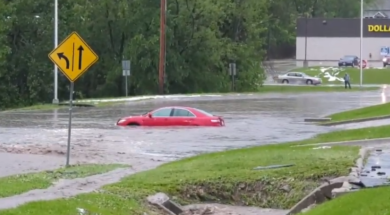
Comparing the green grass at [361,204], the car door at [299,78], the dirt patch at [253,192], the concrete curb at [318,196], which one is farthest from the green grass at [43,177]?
the car door at [299,78]

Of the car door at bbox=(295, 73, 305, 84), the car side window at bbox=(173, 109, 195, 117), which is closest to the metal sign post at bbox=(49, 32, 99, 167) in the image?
the car side window at bbox=(173, 109, 195, 117)

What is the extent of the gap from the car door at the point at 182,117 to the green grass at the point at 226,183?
1439 centimetres

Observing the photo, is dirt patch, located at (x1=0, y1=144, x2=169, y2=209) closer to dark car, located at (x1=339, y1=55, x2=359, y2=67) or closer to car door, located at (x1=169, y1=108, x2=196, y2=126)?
car door, located at (x1=169, y1=108, x2=196, y2=126)

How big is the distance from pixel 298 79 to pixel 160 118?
56399 millimetres

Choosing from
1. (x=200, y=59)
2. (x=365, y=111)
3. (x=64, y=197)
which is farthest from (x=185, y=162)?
(x=200, y=59)

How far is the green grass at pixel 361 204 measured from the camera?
1237 cm

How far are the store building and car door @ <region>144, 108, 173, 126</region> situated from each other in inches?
2845

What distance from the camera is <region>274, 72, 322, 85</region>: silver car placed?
89.8m

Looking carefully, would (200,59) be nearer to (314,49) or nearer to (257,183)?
(314,49)

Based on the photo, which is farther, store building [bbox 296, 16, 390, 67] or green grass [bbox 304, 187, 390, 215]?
store building [bbox 296, 16, 390, 67]

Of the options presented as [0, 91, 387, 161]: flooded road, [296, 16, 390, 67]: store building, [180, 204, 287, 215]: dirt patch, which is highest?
[296, 16, 390, 67]: store building

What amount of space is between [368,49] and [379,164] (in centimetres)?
9148

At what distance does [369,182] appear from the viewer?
15.4m

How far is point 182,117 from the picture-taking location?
3588 centimetres
